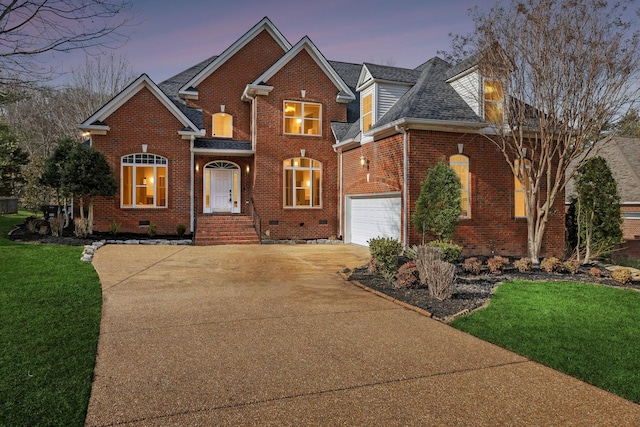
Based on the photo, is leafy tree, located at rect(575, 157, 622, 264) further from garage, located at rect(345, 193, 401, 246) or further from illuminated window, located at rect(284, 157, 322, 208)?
illuminated window, located at rect(284, 157, 322, 208)

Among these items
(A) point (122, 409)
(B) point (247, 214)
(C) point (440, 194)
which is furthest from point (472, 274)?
(B) point (247, 214)

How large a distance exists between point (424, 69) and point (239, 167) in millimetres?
8894

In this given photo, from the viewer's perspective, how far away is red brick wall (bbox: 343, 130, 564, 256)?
41.0 feet

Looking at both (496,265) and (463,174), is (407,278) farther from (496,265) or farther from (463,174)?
(463,174)

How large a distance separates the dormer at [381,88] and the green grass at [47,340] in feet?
33.4

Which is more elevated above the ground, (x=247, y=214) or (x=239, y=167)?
(x=239, y=167)

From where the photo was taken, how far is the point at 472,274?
9.56 meters

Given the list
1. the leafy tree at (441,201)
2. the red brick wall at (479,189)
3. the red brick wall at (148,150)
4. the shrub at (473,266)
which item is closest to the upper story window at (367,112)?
the red brick wall at (479,189)

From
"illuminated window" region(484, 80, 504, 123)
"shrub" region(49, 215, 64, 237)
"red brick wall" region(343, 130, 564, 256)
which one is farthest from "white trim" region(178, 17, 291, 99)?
"illuminated window" region(484, 80, 504, 123)

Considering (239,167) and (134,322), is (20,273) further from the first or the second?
(239,167)

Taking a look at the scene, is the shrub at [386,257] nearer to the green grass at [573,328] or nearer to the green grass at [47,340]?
the green grass at [573,328]

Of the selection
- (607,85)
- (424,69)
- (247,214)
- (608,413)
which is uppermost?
(424,69)

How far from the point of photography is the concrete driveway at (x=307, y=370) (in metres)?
3.27

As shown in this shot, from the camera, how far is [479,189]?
13.0m
